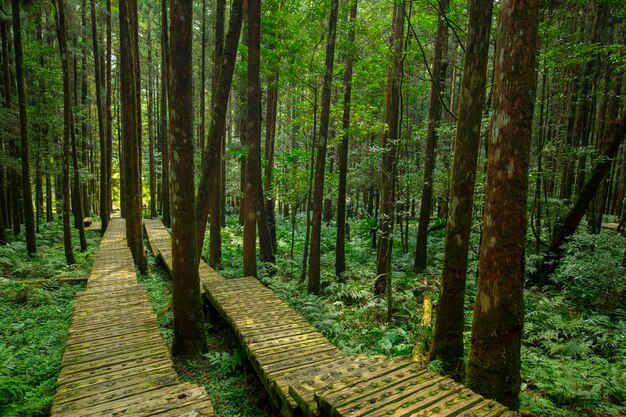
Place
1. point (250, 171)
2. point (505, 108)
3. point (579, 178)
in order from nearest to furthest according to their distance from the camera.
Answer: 1. point (505, 108)
2. point (250, 171)
3. point (579, 178)

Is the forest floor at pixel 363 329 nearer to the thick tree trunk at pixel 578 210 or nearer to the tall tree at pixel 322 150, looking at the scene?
the thick tree trunk at pixel 578 210

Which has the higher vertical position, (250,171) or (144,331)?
(250,171)

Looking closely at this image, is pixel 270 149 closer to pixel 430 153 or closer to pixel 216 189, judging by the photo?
pixel 216 189

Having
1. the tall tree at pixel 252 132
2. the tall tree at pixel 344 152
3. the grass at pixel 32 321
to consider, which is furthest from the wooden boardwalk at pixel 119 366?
the tall tree at pixel 344 152

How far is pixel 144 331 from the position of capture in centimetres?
562

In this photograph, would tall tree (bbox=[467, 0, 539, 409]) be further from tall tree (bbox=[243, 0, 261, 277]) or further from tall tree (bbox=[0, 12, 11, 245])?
tall tree (bbox=[0, 12, 11, 245])

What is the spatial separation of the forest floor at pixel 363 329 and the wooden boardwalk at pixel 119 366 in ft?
1.47

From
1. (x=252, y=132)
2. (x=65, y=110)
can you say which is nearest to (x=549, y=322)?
(x=252, y=132)

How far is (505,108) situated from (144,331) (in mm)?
6024

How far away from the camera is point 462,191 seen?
424 cm

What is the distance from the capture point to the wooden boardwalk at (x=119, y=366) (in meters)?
3.47

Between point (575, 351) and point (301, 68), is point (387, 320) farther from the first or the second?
point (301, 68)

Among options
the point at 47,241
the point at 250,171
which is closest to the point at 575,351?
the point at 250,171

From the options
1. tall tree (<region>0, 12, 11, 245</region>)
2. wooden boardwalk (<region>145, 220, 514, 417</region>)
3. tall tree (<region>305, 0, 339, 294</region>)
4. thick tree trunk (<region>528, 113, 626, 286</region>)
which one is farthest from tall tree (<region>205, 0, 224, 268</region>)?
thick tree trunk (<region>528, 113, 626, 286</region>)
